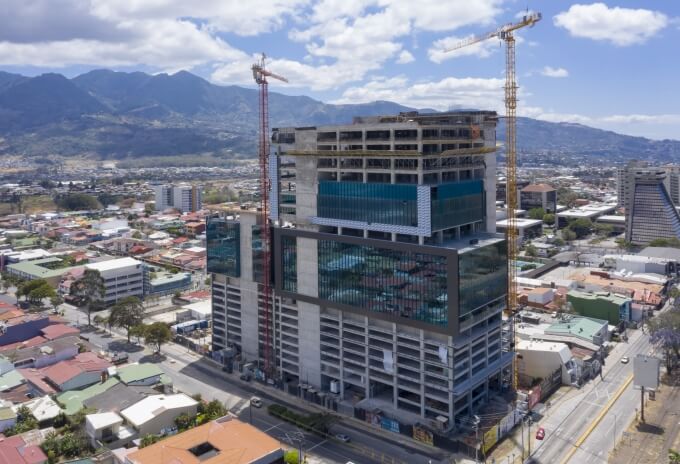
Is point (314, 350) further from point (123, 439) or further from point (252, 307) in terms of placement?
point (123, 439)

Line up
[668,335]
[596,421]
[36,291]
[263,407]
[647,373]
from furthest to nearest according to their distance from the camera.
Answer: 1. [36,291]
2. [668,335]
3. [263,407]
4. [647,373]
5. [596,421]

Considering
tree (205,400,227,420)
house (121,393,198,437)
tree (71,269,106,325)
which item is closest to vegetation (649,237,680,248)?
tree (205,400,227,420)

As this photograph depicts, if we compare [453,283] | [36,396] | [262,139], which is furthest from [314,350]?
[36,396]

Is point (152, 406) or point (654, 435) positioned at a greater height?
point (152, 406)

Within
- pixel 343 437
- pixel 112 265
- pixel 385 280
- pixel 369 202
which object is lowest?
pixel 343 437

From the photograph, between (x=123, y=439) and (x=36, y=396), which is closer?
(x=123, y=439)

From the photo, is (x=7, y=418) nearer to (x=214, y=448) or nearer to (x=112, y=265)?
(x=214, y=448)

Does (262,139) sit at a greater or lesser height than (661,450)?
greater

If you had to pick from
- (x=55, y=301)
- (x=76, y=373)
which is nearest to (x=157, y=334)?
(x=76, y=373)
